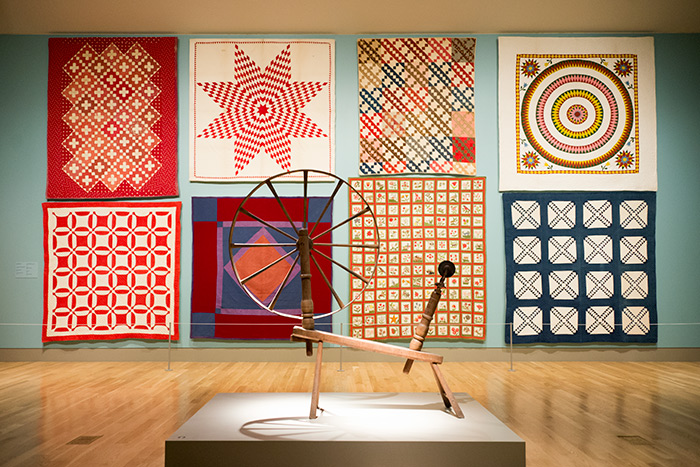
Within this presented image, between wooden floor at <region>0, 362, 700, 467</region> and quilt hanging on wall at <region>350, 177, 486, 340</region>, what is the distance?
544mm

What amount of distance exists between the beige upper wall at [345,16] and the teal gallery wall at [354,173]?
227 millimetres

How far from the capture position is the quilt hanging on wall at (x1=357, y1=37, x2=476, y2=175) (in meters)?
5.77

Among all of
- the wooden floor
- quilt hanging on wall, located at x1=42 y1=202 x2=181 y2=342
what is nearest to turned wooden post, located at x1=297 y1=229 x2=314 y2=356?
the wooden floor

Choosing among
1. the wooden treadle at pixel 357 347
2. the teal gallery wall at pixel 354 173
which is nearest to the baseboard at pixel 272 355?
the teal gallery wall at pixel 354 173

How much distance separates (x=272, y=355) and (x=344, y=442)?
3.59 meters

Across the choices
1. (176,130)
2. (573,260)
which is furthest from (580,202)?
(176,130)

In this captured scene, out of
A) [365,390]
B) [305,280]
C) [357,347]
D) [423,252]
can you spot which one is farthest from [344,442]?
[423,252]

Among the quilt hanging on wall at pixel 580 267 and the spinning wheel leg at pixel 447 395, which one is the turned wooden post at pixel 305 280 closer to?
the spinning wheel leg at pixel 447 395

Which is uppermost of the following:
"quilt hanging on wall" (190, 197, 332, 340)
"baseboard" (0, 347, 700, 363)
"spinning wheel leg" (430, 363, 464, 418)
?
"quilt hanging on wall" (190, 197, 332, 340)

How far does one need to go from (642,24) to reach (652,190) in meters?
1.80

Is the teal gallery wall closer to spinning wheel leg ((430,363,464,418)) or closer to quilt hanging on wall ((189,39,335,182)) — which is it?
quilt hanging on wall ((189,39,335,182))

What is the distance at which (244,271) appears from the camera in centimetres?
571

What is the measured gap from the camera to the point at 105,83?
5797 mm

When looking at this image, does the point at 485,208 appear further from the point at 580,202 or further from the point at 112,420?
the point at 112,420
